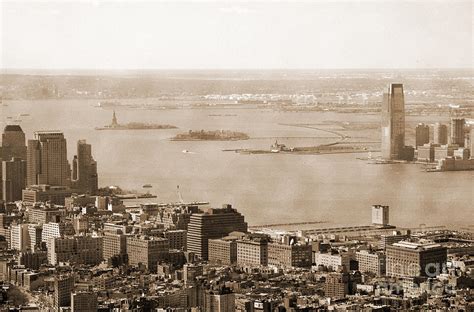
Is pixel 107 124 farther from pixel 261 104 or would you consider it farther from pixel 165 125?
pixel 261 104

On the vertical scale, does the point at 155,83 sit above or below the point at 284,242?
above

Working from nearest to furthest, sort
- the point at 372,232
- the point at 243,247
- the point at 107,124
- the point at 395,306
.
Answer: the point at 395,306 < the point at 243,247 < the point at 372,232 < the point at 107,124

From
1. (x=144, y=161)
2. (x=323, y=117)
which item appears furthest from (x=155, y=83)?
(x=323, y=117)

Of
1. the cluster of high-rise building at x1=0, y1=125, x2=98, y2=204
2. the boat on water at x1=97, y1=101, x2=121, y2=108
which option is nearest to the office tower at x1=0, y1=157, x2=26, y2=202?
the cluster of high-rise building at x1=0, y1=125, x2=98, y2=204

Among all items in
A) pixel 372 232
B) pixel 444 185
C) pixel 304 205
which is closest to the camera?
pixel 372 232

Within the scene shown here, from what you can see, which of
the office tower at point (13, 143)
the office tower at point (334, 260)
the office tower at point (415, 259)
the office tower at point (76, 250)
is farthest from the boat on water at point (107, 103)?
the office tower at point (415, 259)

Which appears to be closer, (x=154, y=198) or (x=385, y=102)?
(x=154, y=198)

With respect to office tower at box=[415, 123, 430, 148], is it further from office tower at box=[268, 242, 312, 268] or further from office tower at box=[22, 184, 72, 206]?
office tower at box=[268, 242, 312, 268]
